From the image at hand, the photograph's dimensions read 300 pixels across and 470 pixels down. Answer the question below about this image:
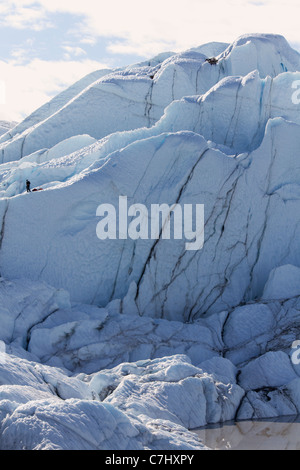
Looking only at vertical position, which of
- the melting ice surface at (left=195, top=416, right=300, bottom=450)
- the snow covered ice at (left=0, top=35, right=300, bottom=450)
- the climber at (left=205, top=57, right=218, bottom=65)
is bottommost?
the melting ice surface at (left=195, top=416, right=300, bottom=450)

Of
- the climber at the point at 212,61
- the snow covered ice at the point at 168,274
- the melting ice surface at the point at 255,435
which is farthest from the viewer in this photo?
the climber at the point at 212,61

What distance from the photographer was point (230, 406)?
7.80m

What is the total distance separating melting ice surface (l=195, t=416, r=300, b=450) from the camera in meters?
6.93

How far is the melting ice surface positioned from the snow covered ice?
161 millimetres

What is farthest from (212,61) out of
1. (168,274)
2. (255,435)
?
(255,435)

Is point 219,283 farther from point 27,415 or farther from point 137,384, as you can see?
point 27,415

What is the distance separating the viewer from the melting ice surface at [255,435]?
6.93 m

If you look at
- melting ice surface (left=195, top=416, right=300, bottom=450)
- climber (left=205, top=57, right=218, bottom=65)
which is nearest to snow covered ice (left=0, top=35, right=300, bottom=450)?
melting ice surface (left=195, top=416, right=300, bottom=450)

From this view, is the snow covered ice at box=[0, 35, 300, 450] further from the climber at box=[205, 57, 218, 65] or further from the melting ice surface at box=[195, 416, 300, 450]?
the climber at box=[205, 57, 218, 65]

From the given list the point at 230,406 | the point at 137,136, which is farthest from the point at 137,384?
the point at 137,136

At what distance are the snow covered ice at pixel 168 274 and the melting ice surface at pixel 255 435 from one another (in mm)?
161

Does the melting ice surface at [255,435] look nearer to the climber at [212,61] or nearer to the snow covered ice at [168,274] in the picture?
the snow covered ice at [168,274]

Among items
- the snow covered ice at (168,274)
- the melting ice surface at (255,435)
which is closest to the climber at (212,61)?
the snow covered ice at (168,274)
